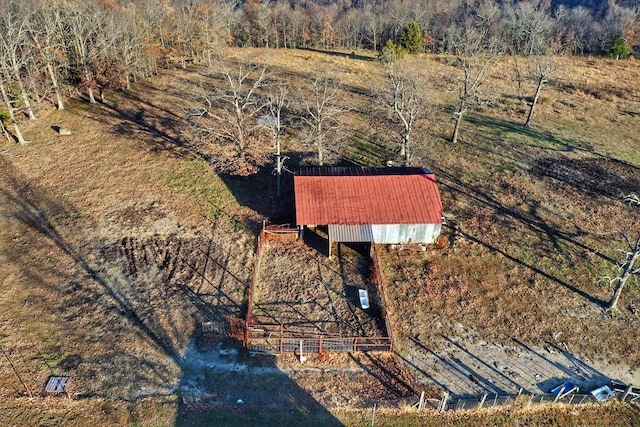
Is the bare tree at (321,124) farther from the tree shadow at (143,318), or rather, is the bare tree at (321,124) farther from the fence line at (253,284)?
the tree shadow at (143,318)

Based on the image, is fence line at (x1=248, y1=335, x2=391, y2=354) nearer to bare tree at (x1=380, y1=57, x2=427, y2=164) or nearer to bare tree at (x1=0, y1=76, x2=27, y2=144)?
bare tree at (x1=380, y1=57, x2=427, y2=164)

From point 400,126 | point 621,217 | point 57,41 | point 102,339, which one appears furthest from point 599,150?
point 57,41

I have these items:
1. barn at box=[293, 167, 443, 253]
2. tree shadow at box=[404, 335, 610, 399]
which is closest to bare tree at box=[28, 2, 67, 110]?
barn at box=[293, 167, 443, 253]

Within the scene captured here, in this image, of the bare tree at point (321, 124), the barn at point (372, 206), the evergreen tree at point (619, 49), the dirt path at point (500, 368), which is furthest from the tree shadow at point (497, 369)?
the evergreen tree at point (619, 49)

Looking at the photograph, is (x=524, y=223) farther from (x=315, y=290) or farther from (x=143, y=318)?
(x=143, y=318)

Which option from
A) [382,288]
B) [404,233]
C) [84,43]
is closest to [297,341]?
[382,288]

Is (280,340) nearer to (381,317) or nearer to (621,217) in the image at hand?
(381,317)
